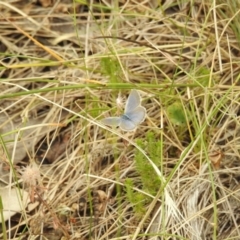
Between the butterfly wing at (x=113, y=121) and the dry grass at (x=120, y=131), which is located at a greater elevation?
the butterfly wing at (x=113, y=121)

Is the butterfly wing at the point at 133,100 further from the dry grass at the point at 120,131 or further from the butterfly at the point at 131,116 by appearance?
the dry grass at the point at 120,131

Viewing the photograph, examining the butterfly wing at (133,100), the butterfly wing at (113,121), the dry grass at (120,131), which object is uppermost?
the butterfly wing at (133,100)

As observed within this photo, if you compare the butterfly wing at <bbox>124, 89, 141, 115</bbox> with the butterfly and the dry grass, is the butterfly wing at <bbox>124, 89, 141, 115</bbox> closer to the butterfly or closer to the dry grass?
the butterfly

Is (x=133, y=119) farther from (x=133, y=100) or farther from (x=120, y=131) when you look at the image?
(x=120, y=131)

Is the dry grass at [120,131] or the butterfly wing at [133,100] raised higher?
the butterfly wing at [133,100]

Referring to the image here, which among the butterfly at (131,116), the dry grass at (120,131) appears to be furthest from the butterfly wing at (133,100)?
the dry grass at (120,131)

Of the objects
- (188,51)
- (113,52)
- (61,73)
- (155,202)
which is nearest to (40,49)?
(61,73)
